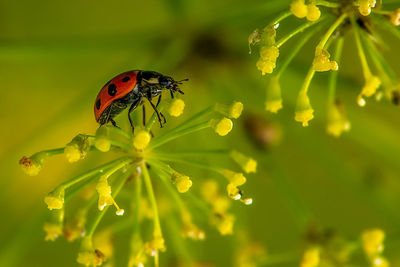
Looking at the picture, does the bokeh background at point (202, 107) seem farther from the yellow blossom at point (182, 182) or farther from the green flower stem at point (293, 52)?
the yellow blossom at point (182, 182)

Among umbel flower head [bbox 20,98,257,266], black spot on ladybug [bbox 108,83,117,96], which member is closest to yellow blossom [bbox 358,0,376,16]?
umbel flower head [bbox 20,98,257,266]

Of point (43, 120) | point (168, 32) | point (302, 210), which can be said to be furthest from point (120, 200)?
point (43, 120)

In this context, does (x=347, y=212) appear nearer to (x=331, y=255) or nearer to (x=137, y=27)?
(x=331, y=255)

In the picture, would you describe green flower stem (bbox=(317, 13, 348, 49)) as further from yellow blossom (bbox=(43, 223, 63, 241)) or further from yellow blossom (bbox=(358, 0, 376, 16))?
yellow blossom (bbox=(43, 223, 63, 241))

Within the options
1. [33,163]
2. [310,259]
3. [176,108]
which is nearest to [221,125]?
[176,108]

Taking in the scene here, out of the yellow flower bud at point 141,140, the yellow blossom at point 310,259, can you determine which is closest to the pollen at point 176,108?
the yellow flower bud at point 141,140

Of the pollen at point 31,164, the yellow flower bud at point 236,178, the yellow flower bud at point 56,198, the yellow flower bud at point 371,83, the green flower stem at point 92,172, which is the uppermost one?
the yellow flower bud at point 371,83

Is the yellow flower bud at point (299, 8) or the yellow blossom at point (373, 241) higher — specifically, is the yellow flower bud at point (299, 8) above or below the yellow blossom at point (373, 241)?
above
